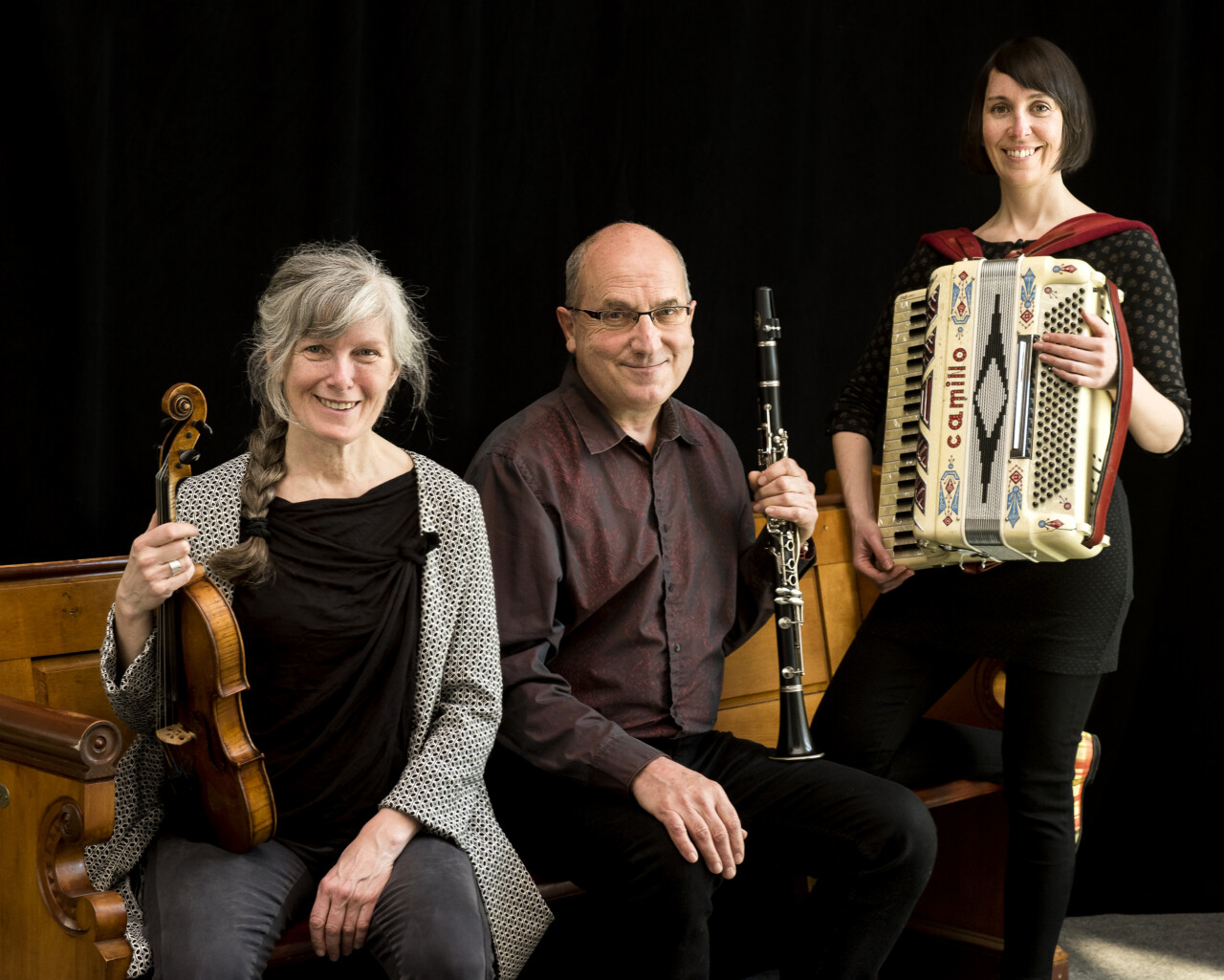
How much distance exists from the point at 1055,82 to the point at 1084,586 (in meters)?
0.89

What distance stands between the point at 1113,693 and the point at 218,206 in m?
2.53

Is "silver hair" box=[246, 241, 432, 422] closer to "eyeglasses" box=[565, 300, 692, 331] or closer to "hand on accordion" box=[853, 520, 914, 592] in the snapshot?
"eyeglasses" box=[565, 300, 692, 331]

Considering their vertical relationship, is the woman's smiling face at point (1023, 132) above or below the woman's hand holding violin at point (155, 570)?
above

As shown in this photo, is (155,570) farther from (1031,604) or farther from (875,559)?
(1031,604)

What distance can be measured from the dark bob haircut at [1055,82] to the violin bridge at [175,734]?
1.74 meters

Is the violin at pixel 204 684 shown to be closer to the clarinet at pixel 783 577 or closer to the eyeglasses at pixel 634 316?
→ the eyeglasses at pixel 634 316

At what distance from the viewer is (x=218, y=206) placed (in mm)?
2535

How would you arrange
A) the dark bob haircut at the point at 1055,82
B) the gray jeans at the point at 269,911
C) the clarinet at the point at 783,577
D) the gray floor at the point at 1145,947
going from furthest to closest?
the gray floor at the point at 1145,947 → the dark bob haircut at the point at 1055,82 → the clarinet at the point at 783,577 → the gray jeans at the point at 269,911

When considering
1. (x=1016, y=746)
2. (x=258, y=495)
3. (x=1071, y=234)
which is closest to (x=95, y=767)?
(x=258, y=495)

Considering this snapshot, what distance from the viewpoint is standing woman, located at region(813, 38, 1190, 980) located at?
2.30 meters

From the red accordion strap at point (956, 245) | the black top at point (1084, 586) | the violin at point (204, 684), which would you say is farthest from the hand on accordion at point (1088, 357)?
the violin at point (204, 684)

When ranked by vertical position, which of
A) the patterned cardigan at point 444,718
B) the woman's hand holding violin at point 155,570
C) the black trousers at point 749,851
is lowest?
the black trousers at point 749,851

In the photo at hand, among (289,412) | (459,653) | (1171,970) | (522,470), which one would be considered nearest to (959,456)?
(522,470)

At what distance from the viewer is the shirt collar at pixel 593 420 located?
2.29 m
